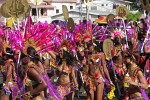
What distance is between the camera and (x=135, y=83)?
6.37m

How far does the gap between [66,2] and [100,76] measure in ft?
218

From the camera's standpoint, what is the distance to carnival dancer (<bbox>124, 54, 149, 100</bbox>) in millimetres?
6398

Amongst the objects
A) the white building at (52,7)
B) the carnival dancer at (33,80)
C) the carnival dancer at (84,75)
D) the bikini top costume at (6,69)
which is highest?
the carnival dancer at (33,80)

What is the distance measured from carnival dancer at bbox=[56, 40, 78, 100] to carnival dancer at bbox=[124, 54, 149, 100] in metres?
1.30

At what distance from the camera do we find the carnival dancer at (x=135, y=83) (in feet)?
21.0

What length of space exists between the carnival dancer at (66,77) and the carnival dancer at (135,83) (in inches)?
51.1

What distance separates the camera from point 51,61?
9.96 meters

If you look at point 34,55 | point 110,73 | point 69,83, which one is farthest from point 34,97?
point 110,73

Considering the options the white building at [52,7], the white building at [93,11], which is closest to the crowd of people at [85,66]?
the white building at [93,11]

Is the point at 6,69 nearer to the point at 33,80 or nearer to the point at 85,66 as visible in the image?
the point at 85,66

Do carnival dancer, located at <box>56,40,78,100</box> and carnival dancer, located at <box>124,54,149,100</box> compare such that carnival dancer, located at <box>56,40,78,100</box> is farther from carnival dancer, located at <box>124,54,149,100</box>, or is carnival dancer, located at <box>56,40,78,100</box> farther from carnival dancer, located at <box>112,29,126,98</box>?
carnival dancer, located at <box>124,54,149,100</box>

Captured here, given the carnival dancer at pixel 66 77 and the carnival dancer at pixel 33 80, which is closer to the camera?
the carnival dancer at pixel 33 80

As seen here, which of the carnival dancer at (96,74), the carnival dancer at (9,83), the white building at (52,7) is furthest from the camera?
the white building at (52,7)

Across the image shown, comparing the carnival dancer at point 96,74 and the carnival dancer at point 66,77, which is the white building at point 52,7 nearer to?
the carnival dancer at point 96,74
